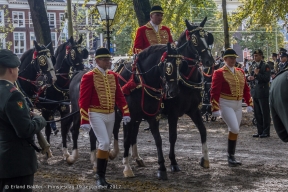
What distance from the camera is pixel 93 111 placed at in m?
8.80

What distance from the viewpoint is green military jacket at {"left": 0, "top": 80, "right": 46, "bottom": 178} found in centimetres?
513

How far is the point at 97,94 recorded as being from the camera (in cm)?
886

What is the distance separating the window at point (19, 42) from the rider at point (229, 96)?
6393 centimetres

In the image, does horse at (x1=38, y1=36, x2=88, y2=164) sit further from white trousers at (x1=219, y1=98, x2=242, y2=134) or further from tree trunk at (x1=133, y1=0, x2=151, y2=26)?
tree trunk at (x1=133, y1=0, x2=151, y2=26)

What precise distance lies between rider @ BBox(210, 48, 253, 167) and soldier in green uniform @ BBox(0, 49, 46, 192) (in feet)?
18.6

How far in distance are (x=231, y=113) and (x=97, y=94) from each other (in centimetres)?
284

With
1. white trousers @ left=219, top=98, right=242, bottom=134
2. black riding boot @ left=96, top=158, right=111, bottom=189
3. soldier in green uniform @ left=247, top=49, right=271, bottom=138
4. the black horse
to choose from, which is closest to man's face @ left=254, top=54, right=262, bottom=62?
soldier in green uniform @ left=247, top=49, right=271, bottom=138

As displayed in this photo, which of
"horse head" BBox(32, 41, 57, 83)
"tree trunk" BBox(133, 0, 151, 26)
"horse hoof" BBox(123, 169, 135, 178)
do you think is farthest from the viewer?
"tree trunk" BBox(133, 0, 151, 26)

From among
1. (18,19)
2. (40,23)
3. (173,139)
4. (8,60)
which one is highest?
(18,19)

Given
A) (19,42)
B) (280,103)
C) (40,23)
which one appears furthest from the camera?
(19,42)

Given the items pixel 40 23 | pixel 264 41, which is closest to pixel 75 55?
pixel 40 23

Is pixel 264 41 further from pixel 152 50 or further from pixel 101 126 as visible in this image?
pixel 101 126

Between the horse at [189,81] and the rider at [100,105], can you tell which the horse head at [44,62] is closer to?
the horse at [189,81]

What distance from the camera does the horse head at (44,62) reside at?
1230 cm
